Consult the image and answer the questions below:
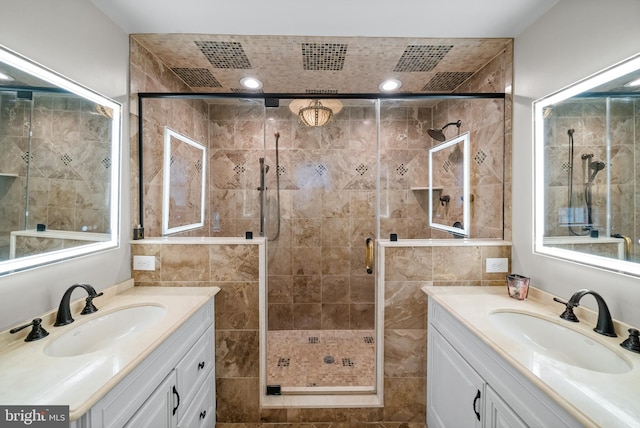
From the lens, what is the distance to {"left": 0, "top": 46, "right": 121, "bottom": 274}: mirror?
3.42 feet

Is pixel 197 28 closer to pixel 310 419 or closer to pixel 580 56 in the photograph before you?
pixel 580 56

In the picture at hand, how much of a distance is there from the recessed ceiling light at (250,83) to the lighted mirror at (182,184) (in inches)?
27.4

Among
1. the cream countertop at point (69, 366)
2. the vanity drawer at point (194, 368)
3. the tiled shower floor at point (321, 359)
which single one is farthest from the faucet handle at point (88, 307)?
the tiled shower floor at point (321, 359)

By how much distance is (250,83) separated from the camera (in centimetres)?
228

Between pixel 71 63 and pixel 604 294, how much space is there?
112 inches

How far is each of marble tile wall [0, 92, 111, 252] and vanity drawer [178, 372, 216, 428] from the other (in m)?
1.13

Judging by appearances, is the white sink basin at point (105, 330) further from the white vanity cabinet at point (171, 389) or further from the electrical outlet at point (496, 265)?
the electrical outlet at point (496, 265)

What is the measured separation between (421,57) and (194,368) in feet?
8.51

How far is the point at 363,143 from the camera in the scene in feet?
9.11

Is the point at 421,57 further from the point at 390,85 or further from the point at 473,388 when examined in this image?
the point at 473,388

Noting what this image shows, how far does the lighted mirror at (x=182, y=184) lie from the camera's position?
1953 millimetres

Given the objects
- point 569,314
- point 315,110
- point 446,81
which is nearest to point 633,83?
point 569,314

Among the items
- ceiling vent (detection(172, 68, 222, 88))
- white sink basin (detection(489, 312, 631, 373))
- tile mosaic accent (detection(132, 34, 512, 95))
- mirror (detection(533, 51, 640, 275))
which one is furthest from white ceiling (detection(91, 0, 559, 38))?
white sink basin (detection(489, 312, 631, 373))

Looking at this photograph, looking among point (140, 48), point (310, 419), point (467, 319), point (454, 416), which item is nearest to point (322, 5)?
point (140, 48)
